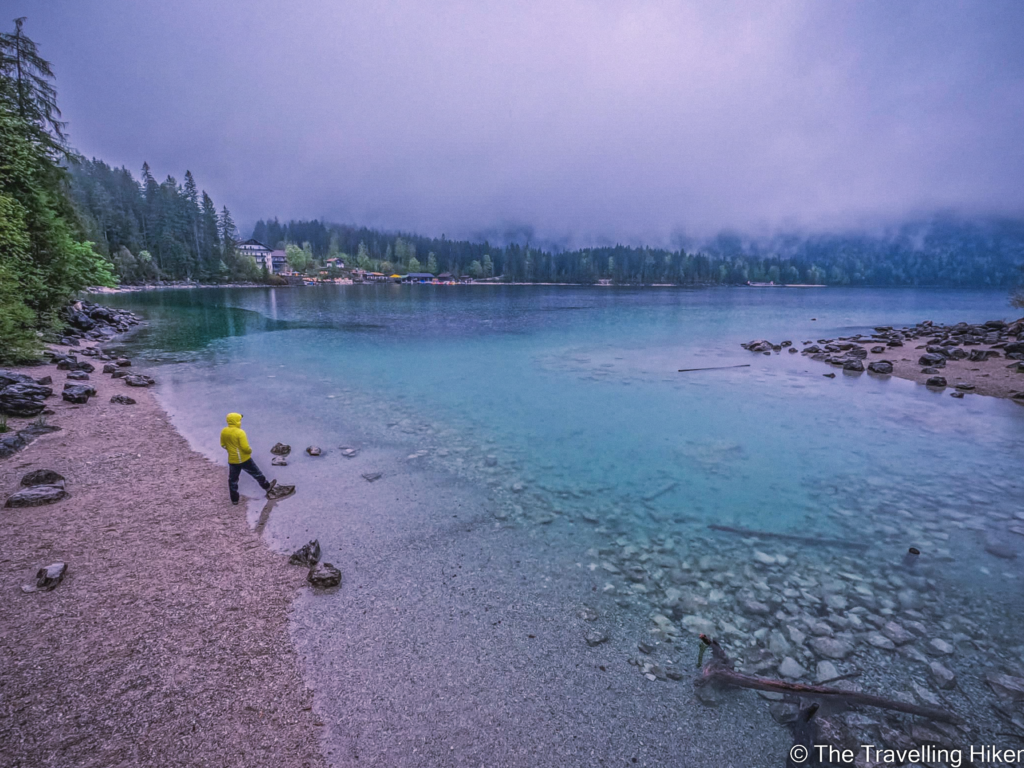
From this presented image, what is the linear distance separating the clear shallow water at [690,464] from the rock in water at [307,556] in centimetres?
71

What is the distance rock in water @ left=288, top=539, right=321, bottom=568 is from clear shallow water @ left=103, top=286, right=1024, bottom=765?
71 cm

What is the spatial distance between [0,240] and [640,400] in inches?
1239

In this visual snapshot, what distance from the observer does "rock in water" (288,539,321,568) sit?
312 inches

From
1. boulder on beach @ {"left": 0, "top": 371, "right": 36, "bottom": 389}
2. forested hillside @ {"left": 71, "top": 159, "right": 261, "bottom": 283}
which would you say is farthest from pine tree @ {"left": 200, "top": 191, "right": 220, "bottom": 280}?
boulder on beach @ {"left": 0, "top": 371, "right": 36, "bottom": 389}

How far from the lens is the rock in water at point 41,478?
382 inches

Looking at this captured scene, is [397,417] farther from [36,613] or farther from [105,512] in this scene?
[36,613]

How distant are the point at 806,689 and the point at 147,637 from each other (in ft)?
29.8

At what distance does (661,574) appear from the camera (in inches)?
311

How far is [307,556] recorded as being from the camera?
798 cm

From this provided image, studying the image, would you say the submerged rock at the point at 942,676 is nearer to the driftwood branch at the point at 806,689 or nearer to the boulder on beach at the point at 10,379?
the driftwood branch at the point at 806,689

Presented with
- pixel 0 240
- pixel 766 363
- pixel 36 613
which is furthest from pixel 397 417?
pixel 766 363

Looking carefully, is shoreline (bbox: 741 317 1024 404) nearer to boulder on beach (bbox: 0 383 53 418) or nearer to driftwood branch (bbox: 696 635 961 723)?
driftwood branch (bbox: 696 635 961 723)

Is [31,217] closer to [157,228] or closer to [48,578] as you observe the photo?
[48,578]

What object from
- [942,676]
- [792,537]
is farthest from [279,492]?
[942,676]
